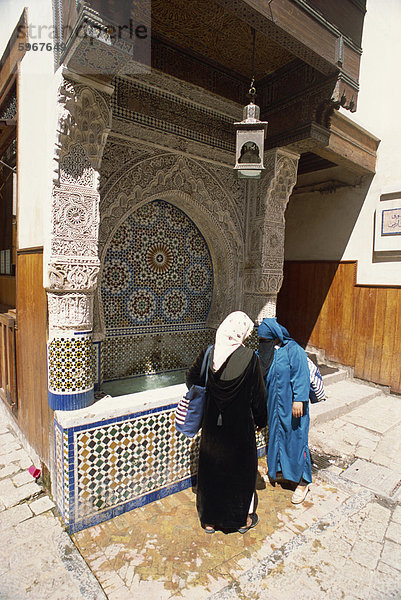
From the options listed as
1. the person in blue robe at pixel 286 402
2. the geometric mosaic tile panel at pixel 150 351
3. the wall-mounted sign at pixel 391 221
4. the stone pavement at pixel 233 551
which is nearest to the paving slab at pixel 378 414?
the stone pavement at pixel 233 551

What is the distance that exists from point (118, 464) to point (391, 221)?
185 inches

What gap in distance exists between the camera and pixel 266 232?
3807 mm

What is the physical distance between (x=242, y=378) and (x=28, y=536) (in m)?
1.66

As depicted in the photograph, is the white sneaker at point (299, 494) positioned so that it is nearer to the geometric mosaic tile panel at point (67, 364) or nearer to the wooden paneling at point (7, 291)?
the geometric mosaic tile panel at point (67, 364)

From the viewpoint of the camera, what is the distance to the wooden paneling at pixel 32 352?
262cm

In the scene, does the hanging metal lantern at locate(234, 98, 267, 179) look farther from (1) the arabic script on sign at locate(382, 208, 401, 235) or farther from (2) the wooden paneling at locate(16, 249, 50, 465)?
(1) the arabic script on sign at locate(382, 208, 401, 235)

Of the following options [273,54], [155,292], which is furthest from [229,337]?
[273,54]

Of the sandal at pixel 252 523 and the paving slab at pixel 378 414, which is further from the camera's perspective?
the paving slab at pixel 378 414

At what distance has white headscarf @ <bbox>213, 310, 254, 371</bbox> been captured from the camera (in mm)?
2066

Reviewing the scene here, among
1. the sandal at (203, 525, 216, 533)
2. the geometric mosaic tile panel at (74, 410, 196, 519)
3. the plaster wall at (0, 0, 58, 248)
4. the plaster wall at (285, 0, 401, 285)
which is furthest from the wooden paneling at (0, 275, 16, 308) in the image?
the plaster wall at (285, 0, 401, 285)

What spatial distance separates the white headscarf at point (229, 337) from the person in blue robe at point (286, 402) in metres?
0.57

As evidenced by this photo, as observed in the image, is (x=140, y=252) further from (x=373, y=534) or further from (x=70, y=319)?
(x=373, y=534)

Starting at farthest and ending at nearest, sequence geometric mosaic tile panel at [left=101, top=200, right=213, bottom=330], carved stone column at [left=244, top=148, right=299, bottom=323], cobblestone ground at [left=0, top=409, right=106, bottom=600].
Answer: carved stone column at [left=244, top=148, right=299, bottom=323]
geometric mosaic tile panel at [left=101, top=200, right=213, bottom=330]
cobblestone ground at [left=0, top=409, right=106, bottom=600]

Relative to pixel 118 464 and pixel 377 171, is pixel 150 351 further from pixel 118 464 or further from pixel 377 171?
pixel 377 171
